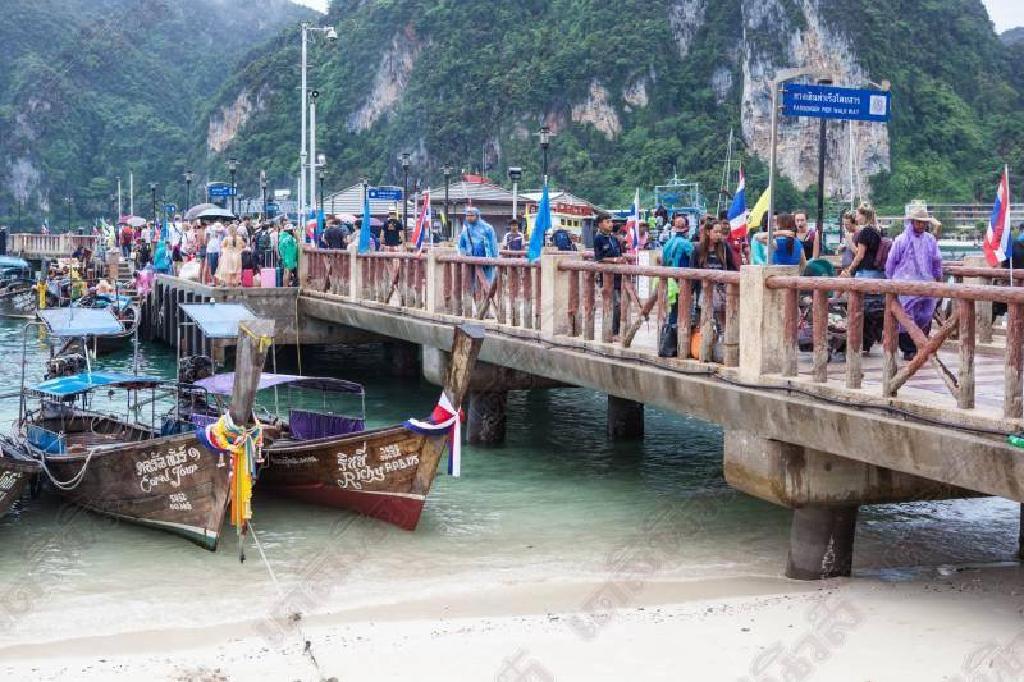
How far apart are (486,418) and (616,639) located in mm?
8940

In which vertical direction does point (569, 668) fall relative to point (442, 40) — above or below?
below

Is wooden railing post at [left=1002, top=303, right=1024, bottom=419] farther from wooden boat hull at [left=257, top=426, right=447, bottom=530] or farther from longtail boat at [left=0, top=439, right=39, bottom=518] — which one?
longtail boat at [left=0, top=439, right=39, bottom=518]

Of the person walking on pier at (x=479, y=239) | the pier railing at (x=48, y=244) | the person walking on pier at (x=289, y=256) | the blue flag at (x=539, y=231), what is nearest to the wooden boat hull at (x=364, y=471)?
the blue flag at (x=539, y=231)

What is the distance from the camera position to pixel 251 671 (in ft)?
34.1

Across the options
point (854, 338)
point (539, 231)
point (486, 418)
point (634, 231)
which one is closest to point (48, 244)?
point (634, 231)

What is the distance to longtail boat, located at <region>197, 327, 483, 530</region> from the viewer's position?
46.3 ft

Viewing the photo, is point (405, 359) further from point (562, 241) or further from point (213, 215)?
point (213, 215)

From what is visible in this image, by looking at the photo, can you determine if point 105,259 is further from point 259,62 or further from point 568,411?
point 259,62

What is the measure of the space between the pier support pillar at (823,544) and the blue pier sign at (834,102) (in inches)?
140

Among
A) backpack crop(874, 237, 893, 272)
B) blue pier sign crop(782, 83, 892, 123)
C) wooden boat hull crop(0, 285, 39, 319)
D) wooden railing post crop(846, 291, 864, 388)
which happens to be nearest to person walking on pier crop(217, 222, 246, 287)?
backpack crop(874, 237, 893, 272)

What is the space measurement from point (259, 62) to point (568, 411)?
106940 mm

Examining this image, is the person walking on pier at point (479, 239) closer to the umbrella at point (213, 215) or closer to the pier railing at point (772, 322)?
the pier railing at point (772, 322)

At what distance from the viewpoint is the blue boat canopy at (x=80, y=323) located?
17.8 meters

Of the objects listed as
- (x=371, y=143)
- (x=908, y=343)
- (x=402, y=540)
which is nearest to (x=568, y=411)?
(x=402, y=540)
